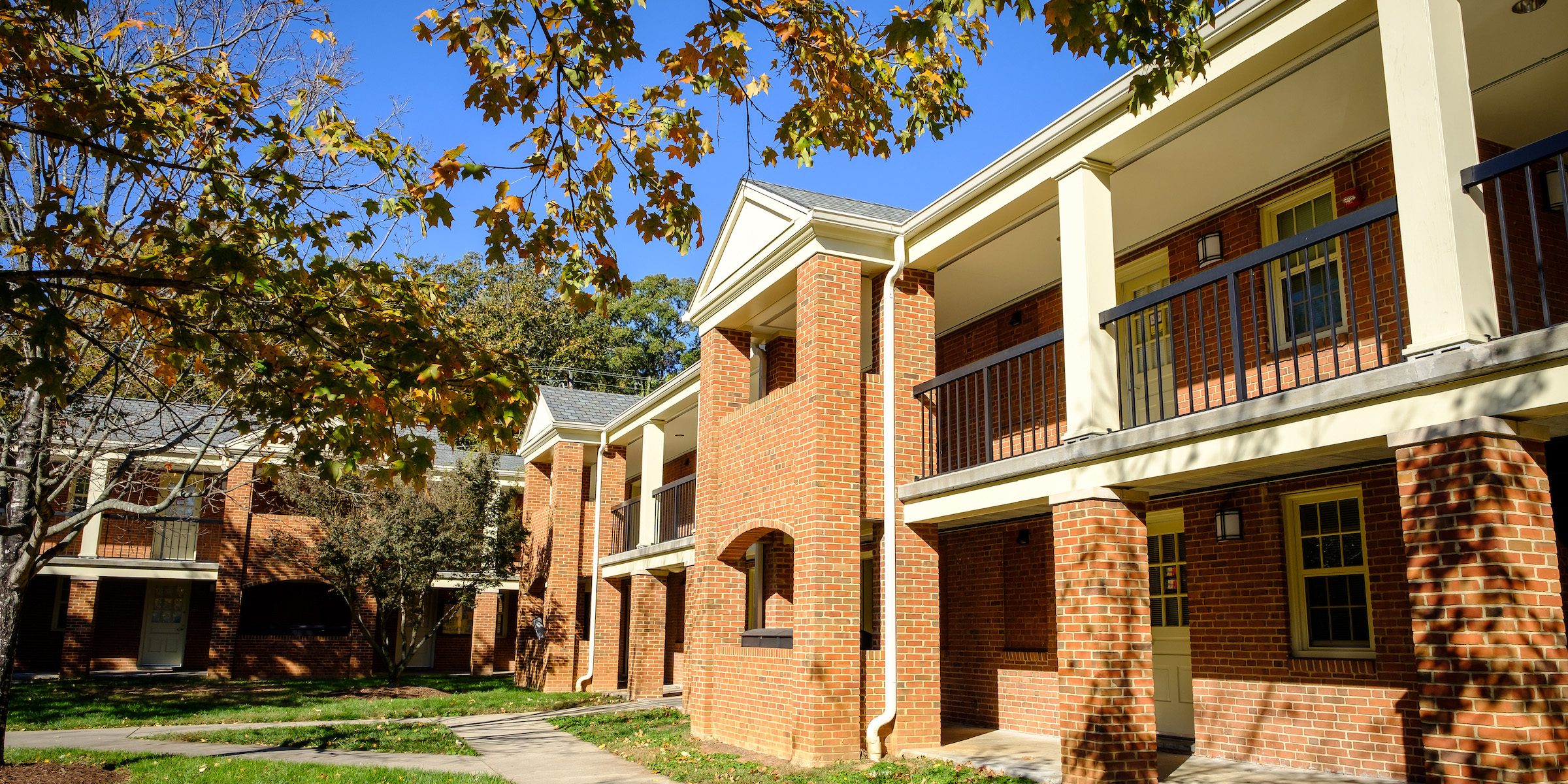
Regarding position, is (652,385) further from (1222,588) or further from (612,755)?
(1222,588)

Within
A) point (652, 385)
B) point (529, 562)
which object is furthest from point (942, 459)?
point (652, 385)

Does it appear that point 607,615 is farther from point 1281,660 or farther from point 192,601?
point 1281,660

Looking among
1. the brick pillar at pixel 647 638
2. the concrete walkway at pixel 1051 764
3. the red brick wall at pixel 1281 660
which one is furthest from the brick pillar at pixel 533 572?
the red brick wall at pixel 1281 660

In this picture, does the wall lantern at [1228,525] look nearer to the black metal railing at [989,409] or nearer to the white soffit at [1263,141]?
the black metal railing at [989,409]

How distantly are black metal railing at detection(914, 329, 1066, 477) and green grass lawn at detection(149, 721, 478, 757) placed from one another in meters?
6.67

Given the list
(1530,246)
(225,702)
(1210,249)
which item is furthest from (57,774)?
(1530,246)

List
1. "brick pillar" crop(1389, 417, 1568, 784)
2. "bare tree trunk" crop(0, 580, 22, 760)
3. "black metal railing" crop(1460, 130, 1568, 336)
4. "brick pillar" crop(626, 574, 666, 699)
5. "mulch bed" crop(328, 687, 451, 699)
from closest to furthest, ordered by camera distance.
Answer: "brick pillar" crop(1389, 417, 1568, 784)
"black metal railing" crop(1460, 130, 1568, 336)
"bare tree trunk" crop(0, 580, 22, 760)
"brick pillar" crop(626, 574, 666, 699)
"mulch bed" crop(328, 687, 451, 699)

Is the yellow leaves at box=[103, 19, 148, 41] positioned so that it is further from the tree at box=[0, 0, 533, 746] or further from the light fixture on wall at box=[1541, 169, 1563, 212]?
the light fixture on wall at box=[1541, 169, 1563, 212]

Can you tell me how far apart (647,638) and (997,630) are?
28.2 feet

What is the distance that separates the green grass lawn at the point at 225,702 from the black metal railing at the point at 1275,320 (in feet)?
42.2

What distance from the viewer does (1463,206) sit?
581cm

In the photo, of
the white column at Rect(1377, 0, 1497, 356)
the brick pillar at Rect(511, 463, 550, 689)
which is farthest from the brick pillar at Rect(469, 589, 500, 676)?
the white column at Rect(1377, 0, 1497, 356)

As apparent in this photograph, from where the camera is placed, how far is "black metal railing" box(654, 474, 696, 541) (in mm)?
17844

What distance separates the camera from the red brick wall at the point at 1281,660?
8375 millimetres
